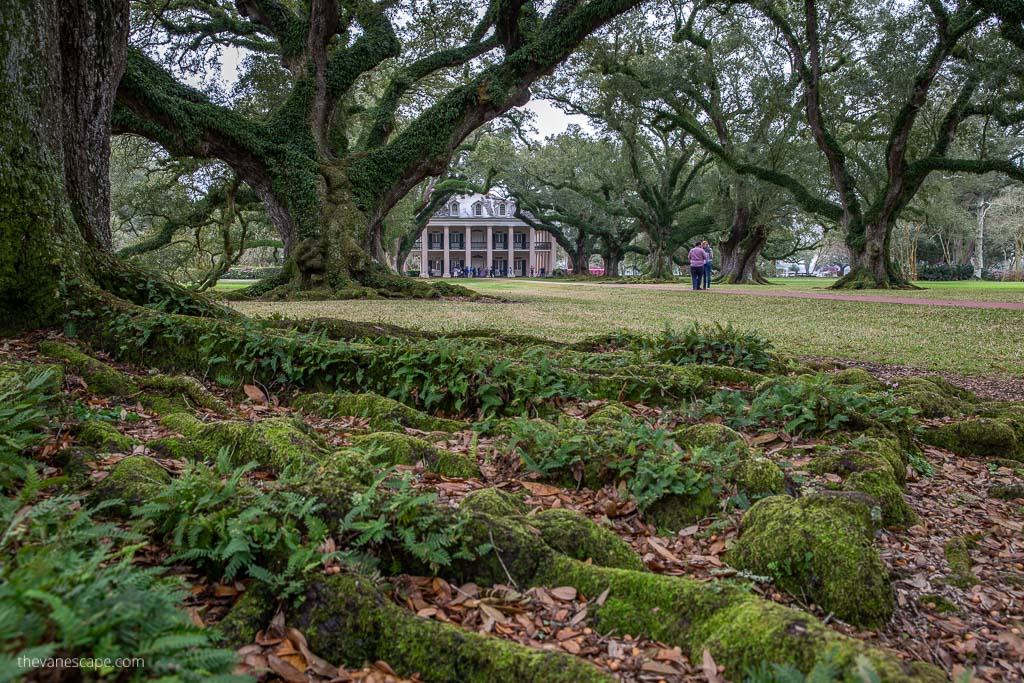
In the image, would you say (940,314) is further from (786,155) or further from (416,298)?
(786,155)

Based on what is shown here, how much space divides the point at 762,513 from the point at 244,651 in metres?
1.93

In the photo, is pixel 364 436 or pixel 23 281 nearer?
pixel 364 436

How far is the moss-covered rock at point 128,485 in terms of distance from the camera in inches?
81.9

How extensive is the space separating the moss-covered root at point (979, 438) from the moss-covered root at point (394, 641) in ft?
10.8

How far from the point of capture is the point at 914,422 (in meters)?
3.80

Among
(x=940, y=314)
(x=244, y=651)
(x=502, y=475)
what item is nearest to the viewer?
(x=244, y=651)

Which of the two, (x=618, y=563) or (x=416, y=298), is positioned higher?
(x=416, y=298)

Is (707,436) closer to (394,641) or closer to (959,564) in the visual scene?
(959,564)

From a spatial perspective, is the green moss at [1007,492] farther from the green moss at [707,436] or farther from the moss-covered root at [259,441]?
the moss-covered root at [259,441]

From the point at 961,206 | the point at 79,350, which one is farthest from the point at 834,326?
the point at 961,206

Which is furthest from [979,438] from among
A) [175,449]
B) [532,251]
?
[532,251]

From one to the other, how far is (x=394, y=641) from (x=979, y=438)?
3787mm

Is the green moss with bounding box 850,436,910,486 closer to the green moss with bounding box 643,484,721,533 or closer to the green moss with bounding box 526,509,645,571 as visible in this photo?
the green moss with bounding box 643,484,721,533

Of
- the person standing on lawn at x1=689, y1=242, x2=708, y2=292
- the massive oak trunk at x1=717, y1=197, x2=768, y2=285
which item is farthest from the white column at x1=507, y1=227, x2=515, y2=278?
the person standing on lawn at x1=689, y1=242, x2=708, y2=292
